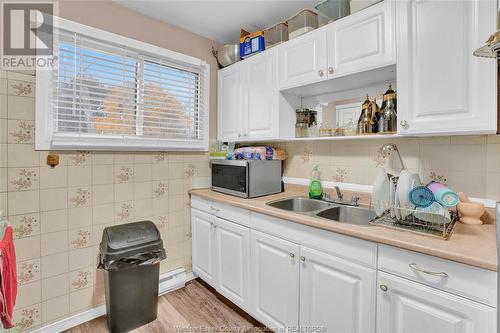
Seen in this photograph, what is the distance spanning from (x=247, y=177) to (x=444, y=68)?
1.32 meters

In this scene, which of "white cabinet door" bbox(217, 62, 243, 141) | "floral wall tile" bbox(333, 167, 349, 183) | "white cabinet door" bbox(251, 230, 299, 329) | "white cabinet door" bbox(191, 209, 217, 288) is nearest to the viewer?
"white cabinet door" bbox(251, 230, 299, 329)

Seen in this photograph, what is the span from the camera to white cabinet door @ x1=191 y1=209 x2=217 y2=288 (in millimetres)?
2035

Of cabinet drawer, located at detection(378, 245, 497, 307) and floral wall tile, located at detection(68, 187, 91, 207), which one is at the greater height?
floral wall tile, located at detection(68, 187, 91, 207)

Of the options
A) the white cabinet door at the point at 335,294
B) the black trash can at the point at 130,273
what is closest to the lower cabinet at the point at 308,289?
the white cabinet door at the point at 335,294

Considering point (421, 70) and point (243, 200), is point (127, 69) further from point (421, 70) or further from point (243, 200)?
point (421, 70)

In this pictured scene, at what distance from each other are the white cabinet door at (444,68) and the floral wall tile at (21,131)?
2.20 m

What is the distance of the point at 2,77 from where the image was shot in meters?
1.46

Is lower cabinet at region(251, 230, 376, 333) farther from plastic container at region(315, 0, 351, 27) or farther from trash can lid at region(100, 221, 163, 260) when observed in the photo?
plastic container at region(315, 0, 351, 27)

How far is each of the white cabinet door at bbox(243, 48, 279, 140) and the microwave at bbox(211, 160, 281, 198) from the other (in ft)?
0.92

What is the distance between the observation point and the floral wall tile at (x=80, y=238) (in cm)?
175

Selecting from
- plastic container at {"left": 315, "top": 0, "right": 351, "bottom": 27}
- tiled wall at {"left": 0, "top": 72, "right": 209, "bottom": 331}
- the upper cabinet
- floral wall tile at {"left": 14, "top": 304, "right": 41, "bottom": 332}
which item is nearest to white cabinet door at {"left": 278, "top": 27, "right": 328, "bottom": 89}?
the upper cabinet

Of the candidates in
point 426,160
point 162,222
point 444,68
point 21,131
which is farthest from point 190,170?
point 444,68

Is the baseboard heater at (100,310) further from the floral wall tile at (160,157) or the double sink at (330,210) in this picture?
the double sink at (330,210)

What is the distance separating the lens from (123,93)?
195 cm
